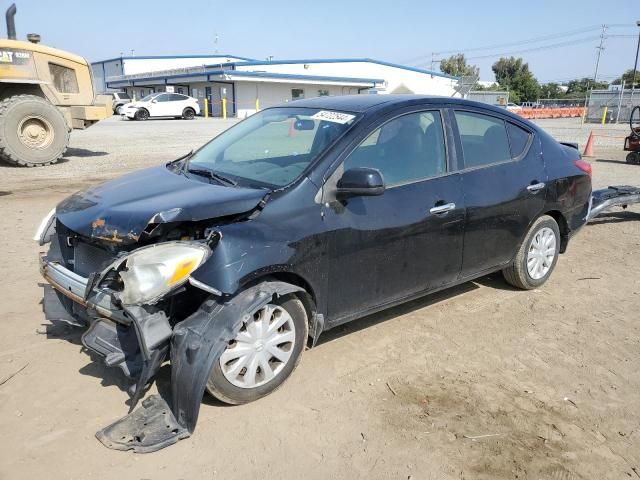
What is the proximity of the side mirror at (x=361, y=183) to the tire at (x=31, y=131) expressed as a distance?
10.3 meters

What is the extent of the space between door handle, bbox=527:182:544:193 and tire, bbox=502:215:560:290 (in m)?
0.31

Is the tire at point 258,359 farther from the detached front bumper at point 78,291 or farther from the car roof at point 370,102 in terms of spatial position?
the car roof at point 370,102

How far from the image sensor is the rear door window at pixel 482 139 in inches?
166

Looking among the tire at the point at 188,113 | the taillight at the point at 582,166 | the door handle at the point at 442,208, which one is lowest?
the tire at the point at 188,113

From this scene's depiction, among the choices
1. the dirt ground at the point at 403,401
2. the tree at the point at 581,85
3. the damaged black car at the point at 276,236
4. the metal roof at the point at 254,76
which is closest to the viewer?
the dirt ground at the point at 403,401

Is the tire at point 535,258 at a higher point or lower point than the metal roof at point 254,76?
lower

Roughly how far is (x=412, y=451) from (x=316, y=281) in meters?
1.11

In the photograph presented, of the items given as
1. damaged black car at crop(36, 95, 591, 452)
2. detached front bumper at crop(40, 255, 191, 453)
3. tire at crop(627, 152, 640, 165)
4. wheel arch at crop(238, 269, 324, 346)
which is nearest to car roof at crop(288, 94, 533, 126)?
damaged black car at crop(36, 95, 591, 452)

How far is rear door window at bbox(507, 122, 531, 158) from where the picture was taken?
463 centimetres

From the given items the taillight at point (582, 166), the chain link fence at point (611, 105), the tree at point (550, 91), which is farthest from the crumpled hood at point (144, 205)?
the tree at point (550, 91)

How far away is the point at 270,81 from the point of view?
144 ft

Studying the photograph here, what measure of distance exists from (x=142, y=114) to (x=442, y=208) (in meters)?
31.8

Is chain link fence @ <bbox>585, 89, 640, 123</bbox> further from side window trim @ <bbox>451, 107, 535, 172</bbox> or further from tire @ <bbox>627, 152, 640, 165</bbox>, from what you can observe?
side window trim @ <bbox>451, 107, 535, 172</bbox>

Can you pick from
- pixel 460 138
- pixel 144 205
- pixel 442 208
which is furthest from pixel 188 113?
pixel 144 205
